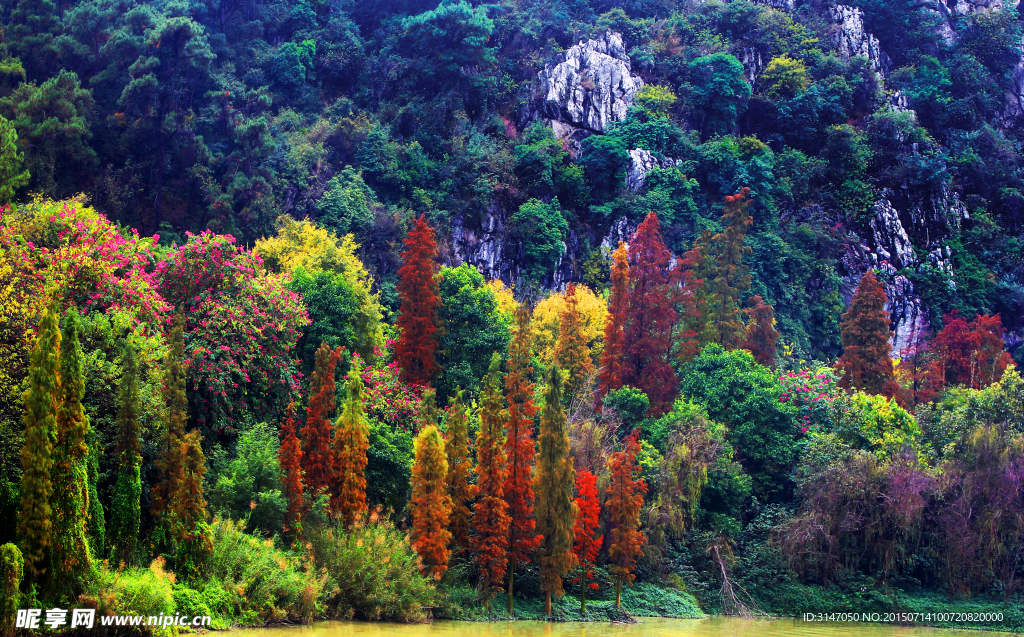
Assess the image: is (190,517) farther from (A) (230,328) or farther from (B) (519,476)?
(B) (519,476)

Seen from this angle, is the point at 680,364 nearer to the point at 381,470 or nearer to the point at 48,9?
the point at 381,470

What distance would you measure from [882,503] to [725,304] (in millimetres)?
11903

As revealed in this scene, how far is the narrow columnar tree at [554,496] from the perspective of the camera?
96.7 ft

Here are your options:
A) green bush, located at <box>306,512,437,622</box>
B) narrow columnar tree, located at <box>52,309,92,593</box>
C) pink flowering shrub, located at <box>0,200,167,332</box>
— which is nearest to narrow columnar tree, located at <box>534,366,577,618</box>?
green bush, located at <box>306,512,437,622</box>

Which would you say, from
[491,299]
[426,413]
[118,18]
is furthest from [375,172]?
[426,413]

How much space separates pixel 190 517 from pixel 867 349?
29.6 metres

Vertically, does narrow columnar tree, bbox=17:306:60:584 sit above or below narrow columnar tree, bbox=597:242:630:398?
below

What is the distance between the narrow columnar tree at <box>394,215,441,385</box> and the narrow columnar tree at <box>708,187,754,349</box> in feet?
44.4

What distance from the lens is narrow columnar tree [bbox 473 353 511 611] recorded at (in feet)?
94.8

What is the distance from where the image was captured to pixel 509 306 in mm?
47219

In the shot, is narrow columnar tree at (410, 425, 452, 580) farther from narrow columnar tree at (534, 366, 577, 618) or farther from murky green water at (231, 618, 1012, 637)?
narrow columnar tree at (534, 366, 577, 618)

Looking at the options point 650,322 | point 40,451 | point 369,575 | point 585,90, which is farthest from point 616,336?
point 585,90

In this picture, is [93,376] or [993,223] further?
[993,223]

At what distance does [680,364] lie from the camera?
41500 millimetres
